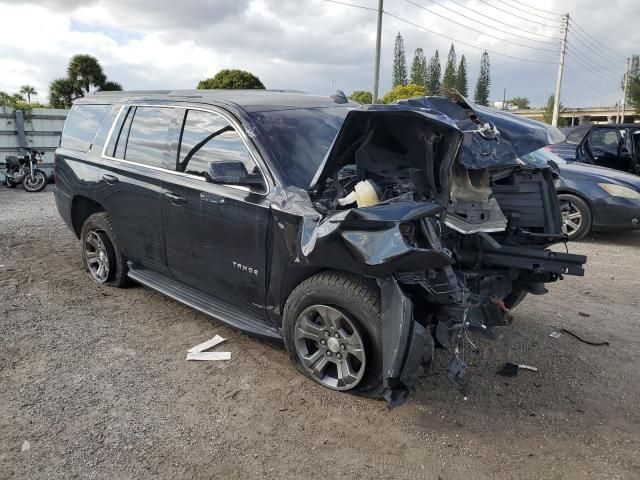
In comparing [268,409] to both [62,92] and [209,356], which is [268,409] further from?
[62,92]

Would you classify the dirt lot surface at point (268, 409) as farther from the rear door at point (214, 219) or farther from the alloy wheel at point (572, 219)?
the alloy wheel at point (572, 219)

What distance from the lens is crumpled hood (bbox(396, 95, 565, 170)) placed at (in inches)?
141

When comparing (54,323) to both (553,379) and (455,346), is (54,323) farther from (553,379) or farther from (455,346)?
(553,379)

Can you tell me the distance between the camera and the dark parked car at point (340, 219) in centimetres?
301

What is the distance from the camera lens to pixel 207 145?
404cm

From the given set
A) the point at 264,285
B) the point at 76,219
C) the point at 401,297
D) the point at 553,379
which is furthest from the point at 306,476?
the point at 76,219

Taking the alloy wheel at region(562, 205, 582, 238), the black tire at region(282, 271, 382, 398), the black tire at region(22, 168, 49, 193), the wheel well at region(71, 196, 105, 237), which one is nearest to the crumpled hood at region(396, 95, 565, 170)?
the black tire at region(282, 271, 382, 398)

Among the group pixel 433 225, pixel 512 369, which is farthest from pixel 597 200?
pixel 433 225

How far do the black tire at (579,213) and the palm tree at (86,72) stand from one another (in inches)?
1134

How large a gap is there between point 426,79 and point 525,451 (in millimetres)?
Result: 63655

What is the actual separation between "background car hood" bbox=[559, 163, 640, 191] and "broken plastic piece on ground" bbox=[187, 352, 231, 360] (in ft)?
20.2

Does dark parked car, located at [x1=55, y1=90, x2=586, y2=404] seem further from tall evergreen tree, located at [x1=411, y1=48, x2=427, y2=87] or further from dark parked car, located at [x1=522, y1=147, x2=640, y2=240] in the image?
tall evergreen tree, located at [x1=411, y1=48, x2=427, y2=87]

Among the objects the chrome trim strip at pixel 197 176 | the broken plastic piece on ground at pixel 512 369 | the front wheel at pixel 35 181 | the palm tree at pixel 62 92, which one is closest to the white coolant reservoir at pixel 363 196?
the chrome trim strip at pixel 197 176

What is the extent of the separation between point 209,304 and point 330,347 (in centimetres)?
125
